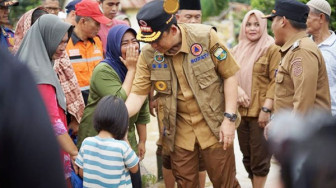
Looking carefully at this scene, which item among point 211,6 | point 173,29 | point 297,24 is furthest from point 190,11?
point 211,6

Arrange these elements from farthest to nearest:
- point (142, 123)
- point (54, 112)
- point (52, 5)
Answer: point (52, 5), point (142, 123), point (54, 112)

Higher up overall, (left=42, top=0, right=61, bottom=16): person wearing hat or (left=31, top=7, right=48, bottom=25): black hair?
(left=31, top=7, right=48, bottom=25): black hair

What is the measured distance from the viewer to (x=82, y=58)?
5.34m

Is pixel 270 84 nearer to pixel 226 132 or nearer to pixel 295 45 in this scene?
pixel 295 45

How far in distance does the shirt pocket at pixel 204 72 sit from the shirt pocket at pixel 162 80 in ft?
0.79

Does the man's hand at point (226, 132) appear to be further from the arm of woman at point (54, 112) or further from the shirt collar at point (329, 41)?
the shirt collar at point (329, 41)

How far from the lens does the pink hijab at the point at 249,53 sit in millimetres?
5508

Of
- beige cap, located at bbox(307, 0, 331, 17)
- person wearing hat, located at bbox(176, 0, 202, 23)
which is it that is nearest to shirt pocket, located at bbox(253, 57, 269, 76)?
beige cap, located at bbox(307, 0, 331, 17)

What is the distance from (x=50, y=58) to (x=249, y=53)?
8.09 ft

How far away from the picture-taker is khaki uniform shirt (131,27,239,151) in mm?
4297

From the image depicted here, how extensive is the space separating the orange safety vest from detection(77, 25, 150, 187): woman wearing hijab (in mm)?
803

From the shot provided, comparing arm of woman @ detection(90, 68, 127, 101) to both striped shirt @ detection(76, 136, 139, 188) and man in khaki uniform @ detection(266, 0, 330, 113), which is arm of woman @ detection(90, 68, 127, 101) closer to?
striped shirt @ detection(76, 136, 139, 188)

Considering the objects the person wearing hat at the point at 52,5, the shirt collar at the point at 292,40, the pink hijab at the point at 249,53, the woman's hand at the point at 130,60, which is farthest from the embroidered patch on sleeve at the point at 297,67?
the person wearing hat at the point at 52,5

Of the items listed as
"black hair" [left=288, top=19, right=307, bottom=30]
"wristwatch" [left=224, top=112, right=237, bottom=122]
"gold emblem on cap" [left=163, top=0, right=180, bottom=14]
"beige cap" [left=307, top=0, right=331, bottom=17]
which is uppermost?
"gold emblem on cap" [left=163, top=0, right=180, bottom=14]
